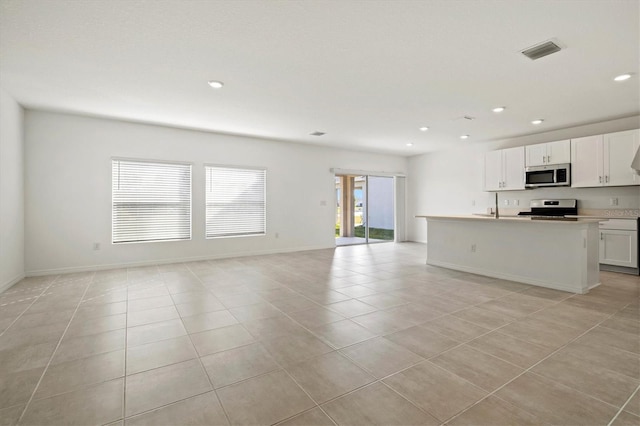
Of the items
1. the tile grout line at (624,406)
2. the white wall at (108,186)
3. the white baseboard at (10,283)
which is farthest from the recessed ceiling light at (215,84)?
the tile grout line at (624,406)

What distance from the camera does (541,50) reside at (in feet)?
9.91

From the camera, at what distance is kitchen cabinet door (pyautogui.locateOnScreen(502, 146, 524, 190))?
655cm

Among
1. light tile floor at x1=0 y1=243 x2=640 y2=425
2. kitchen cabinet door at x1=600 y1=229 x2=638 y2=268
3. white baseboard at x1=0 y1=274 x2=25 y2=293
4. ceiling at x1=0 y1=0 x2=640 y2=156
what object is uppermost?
ceiling at x1=0 y1=0 x2=640 y2=156

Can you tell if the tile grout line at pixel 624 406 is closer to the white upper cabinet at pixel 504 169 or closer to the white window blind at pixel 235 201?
the white upper cabinet at pixel 504 169

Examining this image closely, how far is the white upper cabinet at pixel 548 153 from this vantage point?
19.2 ft

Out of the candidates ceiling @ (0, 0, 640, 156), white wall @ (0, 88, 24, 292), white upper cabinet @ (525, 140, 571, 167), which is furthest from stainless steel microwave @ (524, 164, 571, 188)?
white wall @ (0, 88, 24, 292)

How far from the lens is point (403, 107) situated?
191 inches

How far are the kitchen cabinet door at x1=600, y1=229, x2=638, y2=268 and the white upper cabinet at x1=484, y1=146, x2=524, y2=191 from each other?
1759 mm

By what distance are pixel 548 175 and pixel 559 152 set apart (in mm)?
471

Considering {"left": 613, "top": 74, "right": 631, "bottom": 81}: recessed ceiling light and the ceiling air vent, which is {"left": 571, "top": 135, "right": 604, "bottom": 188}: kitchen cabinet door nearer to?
{"left": 613, "top": 74, "right": 631, "bottom": 81}: recessed ceiling light

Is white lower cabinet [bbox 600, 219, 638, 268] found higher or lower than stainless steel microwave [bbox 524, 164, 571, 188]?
lower

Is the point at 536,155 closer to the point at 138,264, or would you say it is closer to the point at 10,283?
the point at 138,264

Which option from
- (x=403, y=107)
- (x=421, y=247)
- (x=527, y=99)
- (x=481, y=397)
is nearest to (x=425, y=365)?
(x=481, y=397)

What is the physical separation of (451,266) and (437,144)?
3.69 metres
